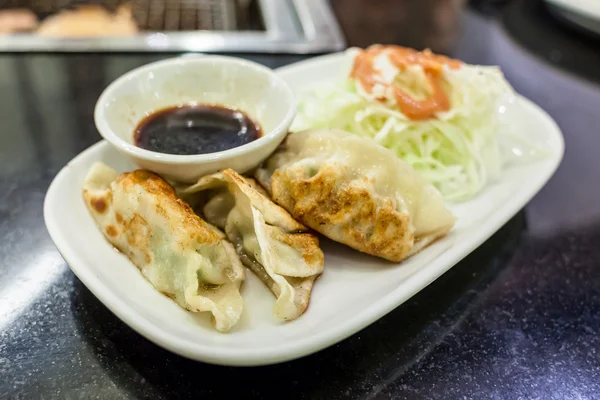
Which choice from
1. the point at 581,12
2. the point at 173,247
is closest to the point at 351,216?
the point at 173,247

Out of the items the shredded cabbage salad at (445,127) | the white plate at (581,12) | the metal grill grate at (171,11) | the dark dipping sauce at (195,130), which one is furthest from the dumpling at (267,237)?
the white plate at (581,12)

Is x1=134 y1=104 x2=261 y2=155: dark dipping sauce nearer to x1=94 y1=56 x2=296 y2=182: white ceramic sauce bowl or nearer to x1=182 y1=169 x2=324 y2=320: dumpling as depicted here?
x1=94 y1=56 x2=296 y2=182: white ceramic sauce bowl

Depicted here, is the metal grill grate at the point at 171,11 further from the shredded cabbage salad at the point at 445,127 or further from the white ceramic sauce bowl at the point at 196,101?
the shredded cabbage salad at the point at 445,127

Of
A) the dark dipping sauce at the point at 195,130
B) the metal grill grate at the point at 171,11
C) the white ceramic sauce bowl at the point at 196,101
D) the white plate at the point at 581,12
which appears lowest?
the metal grill grate at the point at 171,11

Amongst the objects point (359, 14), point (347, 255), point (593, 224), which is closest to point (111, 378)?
point (347, 255)

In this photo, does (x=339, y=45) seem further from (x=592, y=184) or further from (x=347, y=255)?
(x=347, y=255)
